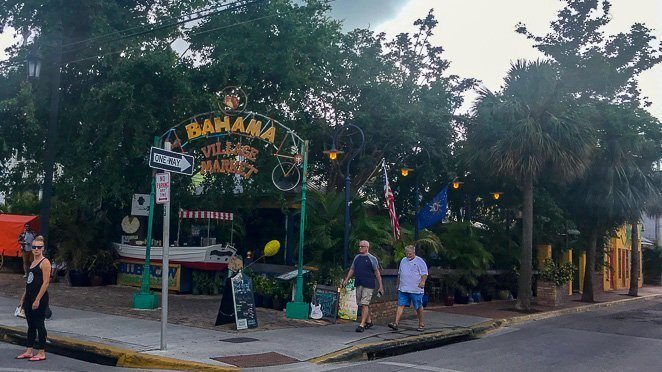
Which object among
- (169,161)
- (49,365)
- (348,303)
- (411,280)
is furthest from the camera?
(348,303)

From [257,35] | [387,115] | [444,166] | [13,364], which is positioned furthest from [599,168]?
[13,364]

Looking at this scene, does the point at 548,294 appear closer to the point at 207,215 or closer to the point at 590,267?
the point at 590,267

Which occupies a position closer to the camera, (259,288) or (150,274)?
(259,288)

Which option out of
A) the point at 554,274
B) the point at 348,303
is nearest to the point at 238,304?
the point at 348,303

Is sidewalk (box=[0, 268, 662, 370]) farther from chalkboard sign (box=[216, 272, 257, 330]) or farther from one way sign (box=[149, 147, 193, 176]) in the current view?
one way sign (box=[149, 147, 193, 176])

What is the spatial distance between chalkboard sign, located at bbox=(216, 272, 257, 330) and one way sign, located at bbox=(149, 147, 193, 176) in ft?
8.73

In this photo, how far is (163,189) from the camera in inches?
394

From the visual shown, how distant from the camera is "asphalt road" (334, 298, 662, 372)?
31.9 feet

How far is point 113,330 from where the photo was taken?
1142 cm

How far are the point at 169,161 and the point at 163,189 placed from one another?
0.49 meters

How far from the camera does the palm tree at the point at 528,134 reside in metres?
18.2

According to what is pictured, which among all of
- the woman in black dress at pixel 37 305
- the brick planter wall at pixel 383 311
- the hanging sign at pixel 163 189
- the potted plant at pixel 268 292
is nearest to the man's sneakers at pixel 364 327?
the brick planter wall at pixel 383 311

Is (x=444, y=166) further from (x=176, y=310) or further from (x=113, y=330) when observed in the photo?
(x=113, y=330)

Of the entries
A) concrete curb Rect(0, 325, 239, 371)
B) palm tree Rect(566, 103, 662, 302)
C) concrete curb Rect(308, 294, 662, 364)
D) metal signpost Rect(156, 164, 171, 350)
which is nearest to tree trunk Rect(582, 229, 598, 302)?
palm tree Rect(566, 103, 662, 302)
